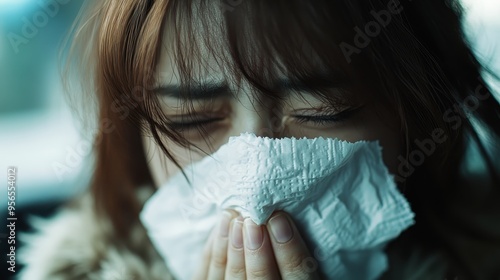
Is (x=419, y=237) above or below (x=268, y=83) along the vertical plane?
below

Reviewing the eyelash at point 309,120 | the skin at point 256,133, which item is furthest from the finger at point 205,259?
the eyelash at point 309,120

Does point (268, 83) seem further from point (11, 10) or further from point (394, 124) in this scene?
point (11, 10)

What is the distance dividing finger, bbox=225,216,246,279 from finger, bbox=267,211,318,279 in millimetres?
26

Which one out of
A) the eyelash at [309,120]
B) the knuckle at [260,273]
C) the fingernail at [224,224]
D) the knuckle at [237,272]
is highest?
the eyelash at [309,120]

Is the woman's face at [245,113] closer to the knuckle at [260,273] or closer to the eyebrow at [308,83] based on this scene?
the eyebrow at [308,83]

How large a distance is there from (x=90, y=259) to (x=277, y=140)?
0.24 metres

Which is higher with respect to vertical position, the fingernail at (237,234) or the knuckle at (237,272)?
the fingernail at (237,234)

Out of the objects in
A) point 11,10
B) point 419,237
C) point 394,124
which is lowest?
point 419,237

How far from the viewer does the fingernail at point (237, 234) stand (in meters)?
0.46

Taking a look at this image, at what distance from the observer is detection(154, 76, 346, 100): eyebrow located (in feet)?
1.36

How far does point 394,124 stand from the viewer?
0.48 meters

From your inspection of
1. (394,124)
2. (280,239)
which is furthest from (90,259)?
(394,124)

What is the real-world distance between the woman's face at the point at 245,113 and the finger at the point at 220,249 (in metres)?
0.06

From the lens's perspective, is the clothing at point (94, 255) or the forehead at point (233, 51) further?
the clothing at point (94, 255)
